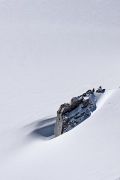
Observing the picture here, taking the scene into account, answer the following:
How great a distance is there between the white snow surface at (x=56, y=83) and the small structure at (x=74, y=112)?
1.29 feet

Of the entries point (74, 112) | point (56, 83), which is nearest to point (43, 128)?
point (74, 112)

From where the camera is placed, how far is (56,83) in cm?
2134

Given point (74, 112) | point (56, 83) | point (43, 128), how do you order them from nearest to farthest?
point (74, 112) < point (43, 128) < point (56, 83)

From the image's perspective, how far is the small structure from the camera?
12.7 meters

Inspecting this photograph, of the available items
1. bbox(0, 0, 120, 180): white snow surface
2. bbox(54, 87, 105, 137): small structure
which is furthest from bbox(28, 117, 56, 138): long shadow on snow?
bbox(54, 87, 105, 137): small structure

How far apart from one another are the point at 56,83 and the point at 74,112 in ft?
Answer: 27.9

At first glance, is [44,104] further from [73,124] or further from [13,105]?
[73,124]

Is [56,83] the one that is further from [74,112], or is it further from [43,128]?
Result: [74,112]

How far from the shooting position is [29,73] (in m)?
23.5

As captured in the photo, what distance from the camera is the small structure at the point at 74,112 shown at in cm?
1270

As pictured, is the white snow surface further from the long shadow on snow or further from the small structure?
the small structure

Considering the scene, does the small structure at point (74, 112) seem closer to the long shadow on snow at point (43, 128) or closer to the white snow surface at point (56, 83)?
the white snow surface at point (56, 83)

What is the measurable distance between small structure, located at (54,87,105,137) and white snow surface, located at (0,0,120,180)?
39 centimetres

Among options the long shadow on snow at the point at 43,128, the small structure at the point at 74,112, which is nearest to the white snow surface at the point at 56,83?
the long shadow on snow at the point at 43,128
